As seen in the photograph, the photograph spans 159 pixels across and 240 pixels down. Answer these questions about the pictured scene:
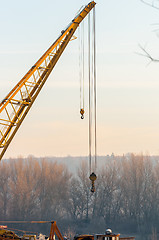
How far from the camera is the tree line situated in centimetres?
10000

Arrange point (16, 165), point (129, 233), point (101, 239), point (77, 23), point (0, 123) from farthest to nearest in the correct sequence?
point (16, 165) → point (129, 233) → point (77, 23) → point (0, 123) → point (101, 239)

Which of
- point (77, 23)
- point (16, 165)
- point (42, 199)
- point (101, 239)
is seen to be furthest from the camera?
point (16, 165)

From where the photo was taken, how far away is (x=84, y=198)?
346 feet

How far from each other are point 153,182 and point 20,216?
88.6 ft

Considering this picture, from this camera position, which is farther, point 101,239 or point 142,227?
point 142,227

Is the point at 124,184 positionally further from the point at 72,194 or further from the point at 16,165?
the point at 16,165

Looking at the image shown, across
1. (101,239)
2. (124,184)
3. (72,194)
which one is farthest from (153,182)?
(101,239)

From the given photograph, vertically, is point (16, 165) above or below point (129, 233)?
above

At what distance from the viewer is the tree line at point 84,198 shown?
10000 cm

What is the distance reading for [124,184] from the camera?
4045 inches

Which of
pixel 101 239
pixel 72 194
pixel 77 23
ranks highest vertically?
pixel 77 23

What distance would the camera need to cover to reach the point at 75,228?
99625 millimetres

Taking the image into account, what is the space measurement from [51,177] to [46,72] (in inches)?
2367

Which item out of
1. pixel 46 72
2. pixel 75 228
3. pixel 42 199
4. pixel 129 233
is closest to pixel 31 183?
pixel 42 199
